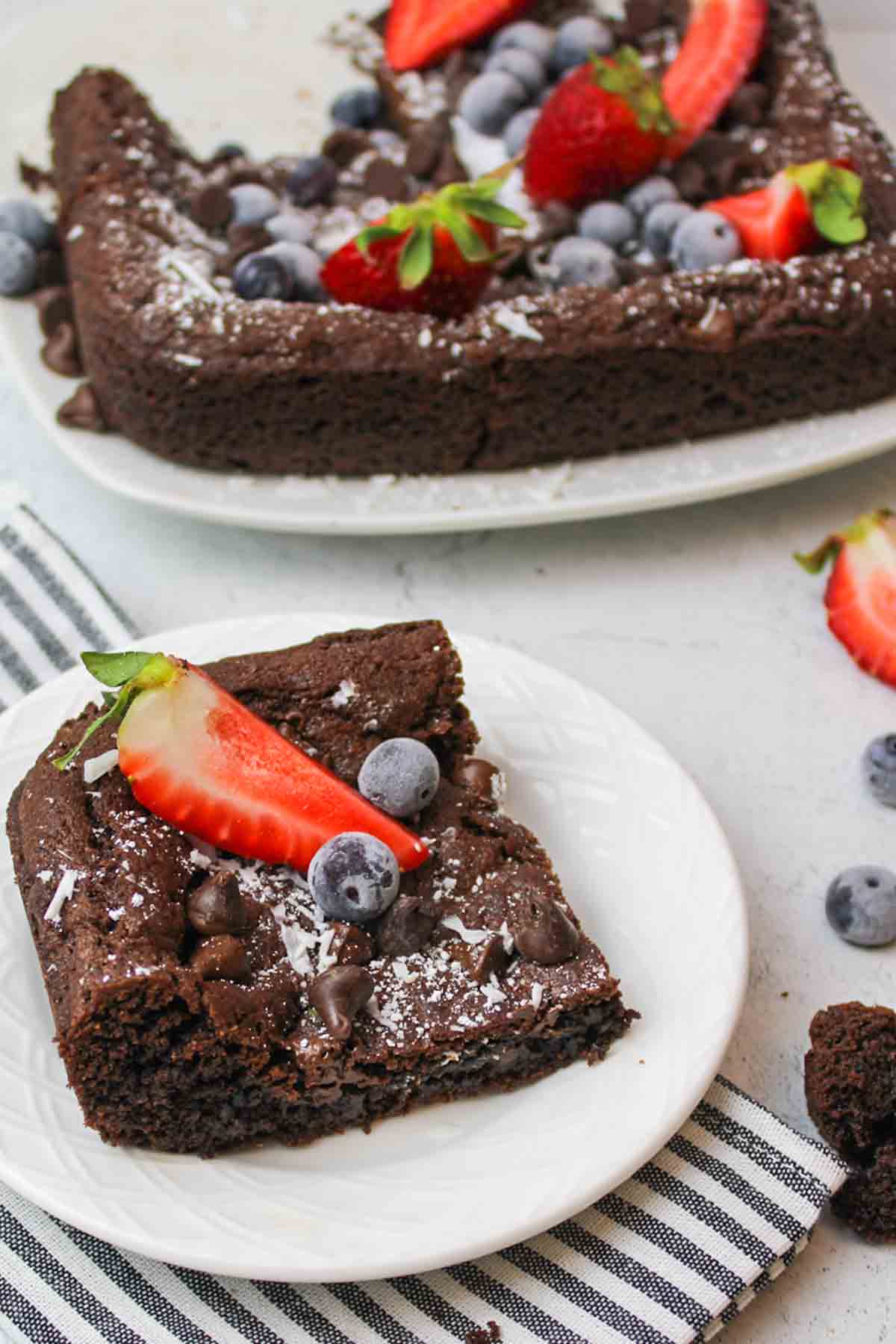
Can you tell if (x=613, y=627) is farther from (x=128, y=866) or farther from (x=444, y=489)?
(x=128, y=866)

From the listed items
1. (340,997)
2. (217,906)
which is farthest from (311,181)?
(340,997)

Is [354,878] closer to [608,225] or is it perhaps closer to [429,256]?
[429,256]

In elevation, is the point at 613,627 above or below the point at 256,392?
below

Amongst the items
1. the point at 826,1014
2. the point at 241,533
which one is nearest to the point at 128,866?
the point at 826,1014

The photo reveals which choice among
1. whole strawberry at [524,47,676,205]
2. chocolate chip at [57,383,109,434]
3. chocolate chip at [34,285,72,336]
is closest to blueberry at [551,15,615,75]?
whole strawberry at [524,47,676,205]

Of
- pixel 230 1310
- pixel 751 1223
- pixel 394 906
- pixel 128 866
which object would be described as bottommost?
pixel 751 1223

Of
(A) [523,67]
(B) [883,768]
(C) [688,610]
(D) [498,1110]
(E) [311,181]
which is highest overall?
(E) [311,181]
